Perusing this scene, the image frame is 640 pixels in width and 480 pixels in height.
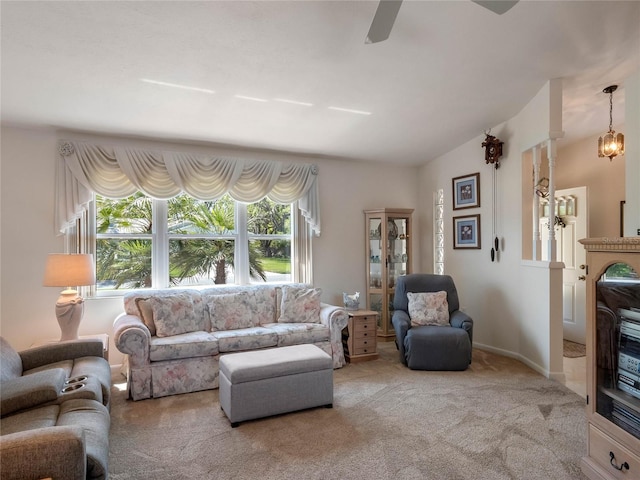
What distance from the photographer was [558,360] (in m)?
3.62

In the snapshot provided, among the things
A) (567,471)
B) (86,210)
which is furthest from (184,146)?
(567,471)

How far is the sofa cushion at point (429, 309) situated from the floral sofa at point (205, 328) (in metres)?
0.85

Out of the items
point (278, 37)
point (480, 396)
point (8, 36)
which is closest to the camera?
point (8, 36)

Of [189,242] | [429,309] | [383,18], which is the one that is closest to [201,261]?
[189,242]

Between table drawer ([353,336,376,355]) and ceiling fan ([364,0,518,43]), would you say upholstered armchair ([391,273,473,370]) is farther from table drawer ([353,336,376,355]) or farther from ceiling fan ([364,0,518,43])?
ceiling fan ([364,0,518,43])

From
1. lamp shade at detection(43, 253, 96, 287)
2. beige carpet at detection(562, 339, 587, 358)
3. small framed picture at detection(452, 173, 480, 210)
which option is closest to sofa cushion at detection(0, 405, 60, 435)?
lamp shade at detection(43, 253, 96, 287)

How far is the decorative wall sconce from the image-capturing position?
432cm

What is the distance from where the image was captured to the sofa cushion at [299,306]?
4203 millimetres

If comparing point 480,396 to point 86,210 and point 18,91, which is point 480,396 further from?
point 18,91

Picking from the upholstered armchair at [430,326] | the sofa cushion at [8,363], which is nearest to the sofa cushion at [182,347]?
the sofa cushion at [8,363]

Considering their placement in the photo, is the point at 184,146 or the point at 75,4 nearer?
the point at 75,4

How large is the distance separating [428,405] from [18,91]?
4219 mm

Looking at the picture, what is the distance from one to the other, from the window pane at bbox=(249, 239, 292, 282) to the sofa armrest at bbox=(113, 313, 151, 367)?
1.70 metres

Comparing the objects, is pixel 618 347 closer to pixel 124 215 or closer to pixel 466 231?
A: pixel 466 231
